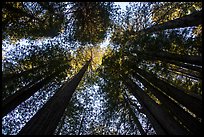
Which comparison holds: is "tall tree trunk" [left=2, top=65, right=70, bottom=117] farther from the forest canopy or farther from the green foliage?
the green foliage

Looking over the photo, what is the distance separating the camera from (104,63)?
13.2 metres

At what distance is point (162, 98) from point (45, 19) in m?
8.28

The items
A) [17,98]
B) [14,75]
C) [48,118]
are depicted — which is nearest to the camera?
[48,118]

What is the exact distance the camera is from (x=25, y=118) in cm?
1205

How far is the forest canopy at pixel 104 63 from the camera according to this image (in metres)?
9.25

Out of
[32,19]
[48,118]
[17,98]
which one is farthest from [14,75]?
[48,118]

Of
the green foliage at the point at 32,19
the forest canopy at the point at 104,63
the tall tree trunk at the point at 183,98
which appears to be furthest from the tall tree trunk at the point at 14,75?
the tall tree trunk at the point at 183,98

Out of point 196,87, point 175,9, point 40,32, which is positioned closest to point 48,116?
point 196,87

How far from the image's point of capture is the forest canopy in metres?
9.25

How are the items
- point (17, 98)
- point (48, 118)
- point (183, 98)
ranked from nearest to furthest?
1. point (48, 118)
2. point (183, 98)
3. point (17, 98)

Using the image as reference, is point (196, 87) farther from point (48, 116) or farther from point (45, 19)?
point (45, 19)

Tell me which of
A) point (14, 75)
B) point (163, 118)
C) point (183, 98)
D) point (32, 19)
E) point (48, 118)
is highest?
point (32, 19)

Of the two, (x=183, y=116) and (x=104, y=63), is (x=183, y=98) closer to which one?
(x=183, y=116)

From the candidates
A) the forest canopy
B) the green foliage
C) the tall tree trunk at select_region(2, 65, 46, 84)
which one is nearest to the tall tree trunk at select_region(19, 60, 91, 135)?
the forest canopy
